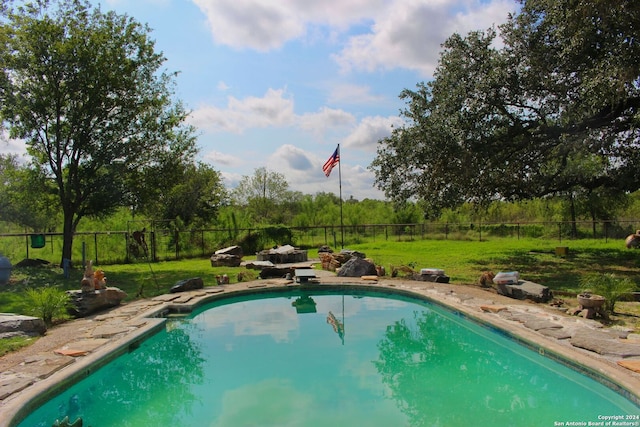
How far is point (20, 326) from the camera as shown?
6176 mm

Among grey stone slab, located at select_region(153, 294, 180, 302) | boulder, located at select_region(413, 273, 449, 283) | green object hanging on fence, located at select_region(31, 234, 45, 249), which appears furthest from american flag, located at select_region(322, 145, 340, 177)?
green object hanging on fence, located at select_region(31, 234, 45, 249)

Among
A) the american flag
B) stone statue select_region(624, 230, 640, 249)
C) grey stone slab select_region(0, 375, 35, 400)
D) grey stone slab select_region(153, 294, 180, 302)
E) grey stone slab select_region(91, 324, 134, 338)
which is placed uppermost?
the american flag

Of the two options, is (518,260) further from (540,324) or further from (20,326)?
(20,326)

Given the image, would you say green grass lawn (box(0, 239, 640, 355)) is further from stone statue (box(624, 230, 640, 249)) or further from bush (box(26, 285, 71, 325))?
bush (box(26, 285, 71, 325))

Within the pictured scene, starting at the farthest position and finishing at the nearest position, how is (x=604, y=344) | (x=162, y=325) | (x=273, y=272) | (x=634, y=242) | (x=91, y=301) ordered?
(x=634, y=242) < (x=273, y=272) < (x=91, y=301) < (x=162, y=325) < (x=604, y=344)

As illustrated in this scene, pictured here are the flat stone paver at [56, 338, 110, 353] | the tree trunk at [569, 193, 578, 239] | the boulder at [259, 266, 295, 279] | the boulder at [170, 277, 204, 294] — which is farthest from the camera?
the tree trunk at [569, 193, 578, 239]

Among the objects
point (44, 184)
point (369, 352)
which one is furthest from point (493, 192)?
point (44, 184)

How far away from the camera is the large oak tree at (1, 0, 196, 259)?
1289cm

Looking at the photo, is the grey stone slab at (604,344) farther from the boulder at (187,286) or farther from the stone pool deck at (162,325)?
the boulder at (187,286)

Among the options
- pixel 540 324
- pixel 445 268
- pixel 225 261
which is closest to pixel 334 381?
pixel 540 324

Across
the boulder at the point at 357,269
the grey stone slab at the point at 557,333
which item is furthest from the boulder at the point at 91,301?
the grey stone slab at the point at 557,333

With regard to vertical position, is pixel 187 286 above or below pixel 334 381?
above

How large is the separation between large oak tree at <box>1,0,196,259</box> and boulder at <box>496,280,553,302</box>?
1180 cm

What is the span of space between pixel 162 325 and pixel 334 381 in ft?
10.8
